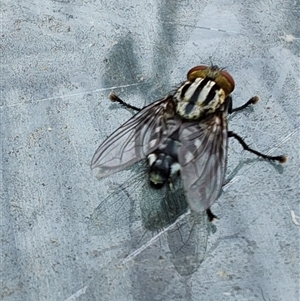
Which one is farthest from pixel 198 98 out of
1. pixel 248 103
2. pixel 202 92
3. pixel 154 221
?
pixel 154 221

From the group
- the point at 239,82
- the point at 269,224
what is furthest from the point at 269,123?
the point at 269,224

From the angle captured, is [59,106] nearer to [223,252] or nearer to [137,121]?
[137,121]

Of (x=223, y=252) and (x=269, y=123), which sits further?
(x=269, y=123)

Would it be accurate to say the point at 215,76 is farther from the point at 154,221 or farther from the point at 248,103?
the point at 154,221

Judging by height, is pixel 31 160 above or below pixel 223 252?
above

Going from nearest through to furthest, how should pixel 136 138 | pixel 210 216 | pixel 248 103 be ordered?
pixel 210 216
pixel 136 138
pixel 248 103

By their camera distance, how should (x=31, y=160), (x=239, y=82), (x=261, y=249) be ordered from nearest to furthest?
(x=261, y=249)
(x=31, y=160)
(x=239, y=82)

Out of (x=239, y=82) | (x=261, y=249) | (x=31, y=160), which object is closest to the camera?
(x=261, y=249)
